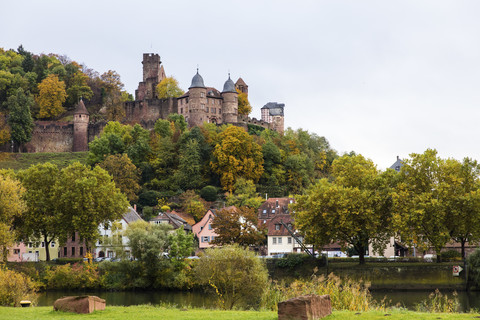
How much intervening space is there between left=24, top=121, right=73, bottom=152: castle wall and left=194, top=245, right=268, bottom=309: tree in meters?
75.3

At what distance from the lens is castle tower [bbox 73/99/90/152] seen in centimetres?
11406

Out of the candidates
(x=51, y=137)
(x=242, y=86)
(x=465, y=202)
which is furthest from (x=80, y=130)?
(x=465, y=202)

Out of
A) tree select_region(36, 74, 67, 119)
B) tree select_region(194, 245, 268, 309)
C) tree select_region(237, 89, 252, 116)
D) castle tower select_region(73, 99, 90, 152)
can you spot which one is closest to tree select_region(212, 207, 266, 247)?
tree select_region(194, 245, 268, 309)

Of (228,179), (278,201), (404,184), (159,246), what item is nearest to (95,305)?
(159,246)

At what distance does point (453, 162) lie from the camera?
5606 cm

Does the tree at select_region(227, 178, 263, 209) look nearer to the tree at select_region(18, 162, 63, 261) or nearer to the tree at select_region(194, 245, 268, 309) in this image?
the tree at select_region(18, 162, 63, 261)

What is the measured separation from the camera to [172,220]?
79938mm

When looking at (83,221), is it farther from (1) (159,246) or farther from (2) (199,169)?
(2) (199,169)

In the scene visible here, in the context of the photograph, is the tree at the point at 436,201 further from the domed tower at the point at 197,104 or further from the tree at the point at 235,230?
the domed tower at the point at 197,104

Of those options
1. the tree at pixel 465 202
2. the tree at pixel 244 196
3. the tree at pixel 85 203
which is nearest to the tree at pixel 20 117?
the tree at pixel 244 196

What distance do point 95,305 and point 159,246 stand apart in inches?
1175

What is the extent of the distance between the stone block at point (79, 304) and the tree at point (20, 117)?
86.7 metres

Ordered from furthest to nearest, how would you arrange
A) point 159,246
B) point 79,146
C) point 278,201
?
point 79,146 → point 278,201 → point 159,246

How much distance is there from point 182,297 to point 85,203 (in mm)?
18314
